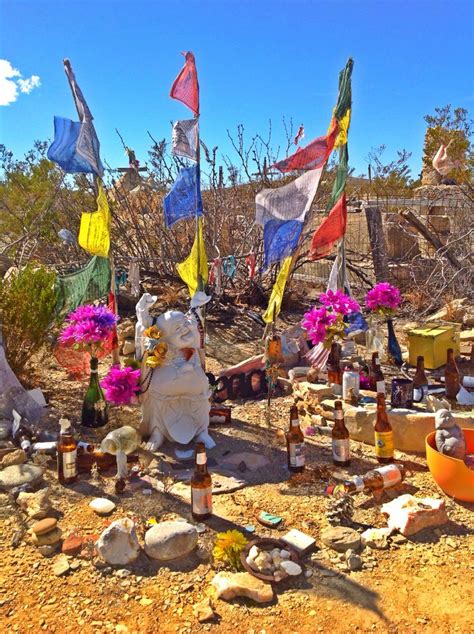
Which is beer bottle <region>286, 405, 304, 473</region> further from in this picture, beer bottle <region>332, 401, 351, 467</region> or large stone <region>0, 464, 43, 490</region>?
large stone <region>0, 464, 43, 490</region>

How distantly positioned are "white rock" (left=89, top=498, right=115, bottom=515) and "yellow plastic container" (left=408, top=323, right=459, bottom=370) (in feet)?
12.0

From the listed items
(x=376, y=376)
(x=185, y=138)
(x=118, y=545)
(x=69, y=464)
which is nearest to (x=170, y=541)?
(x=118, y=545)

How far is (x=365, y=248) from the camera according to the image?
10.9 meters

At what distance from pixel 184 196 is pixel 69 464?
2600 mm

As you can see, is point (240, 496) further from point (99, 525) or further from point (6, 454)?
point (6, 454)

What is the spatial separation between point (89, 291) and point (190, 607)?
3343 mm

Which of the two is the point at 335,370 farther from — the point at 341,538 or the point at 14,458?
the point at 14,458

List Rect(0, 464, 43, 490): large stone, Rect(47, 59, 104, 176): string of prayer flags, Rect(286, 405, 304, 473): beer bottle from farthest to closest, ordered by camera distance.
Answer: Rect(47, 59, 104, 176): string of prayer flags < Rect(286, 405, 304, 473): beer bottle < Rect(0, 464, 43, 490): large stone

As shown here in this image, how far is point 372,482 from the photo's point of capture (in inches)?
127

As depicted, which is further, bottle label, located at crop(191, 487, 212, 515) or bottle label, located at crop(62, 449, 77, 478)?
bottle label, located at crop(62, 449, 77, 478)

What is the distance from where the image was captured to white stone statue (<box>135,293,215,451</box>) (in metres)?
3.95

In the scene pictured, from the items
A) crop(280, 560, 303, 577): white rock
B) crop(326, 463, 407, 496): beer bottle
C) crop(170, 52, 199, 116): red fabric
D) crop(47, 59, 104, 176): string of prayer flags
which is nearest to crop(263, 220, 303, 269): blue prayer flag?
crop(170, 52, 199, 116): red fabric

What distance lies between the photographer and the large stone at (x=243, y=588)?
7.73 feet

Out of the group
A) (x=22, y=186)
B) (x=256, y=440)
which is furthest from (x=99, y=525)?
(x=22, y=186)
